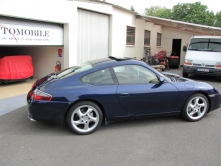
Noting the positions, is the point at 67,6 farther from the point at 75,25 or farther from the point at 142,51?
the point at 142,51

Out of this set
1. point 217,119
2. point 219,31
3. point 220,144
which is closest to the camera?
point 220,144

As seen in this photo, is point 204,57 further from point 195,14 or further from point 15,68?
point 195,14

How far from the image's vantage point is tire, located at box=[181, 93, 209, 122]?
4613mm

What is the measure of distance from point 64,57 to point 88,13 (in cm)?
241

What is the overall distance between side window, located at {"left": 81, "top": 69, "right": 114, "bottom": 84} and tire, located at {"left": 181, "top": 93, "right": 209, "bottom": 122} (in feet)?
5.61

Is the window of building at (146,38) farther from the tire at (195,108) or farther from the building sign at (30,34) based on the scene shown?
the tire at (195,108)

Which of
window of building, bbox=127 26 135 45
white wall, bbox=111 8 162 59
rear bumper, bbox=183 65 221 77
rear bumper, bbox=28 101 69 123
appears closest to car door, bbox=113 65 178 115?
rear bumper, bbox=28 101 69 123

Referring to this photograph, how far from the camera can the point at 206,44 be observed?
35.8ft

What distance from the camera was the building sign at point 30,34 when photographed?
23.1 feet

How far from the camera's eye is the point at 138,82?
435 cm

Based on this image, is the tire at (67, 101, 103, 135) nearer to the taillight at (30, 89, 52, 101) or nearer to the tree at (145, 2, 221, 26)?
the taillight at (30, 89, 52, 101)

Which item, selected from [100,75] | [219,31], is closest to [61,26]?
[100,75]

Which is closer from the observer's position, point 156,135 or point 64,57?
point 156,135

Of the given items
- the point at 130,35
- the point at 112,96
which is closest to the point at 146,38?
the point at 130,35
